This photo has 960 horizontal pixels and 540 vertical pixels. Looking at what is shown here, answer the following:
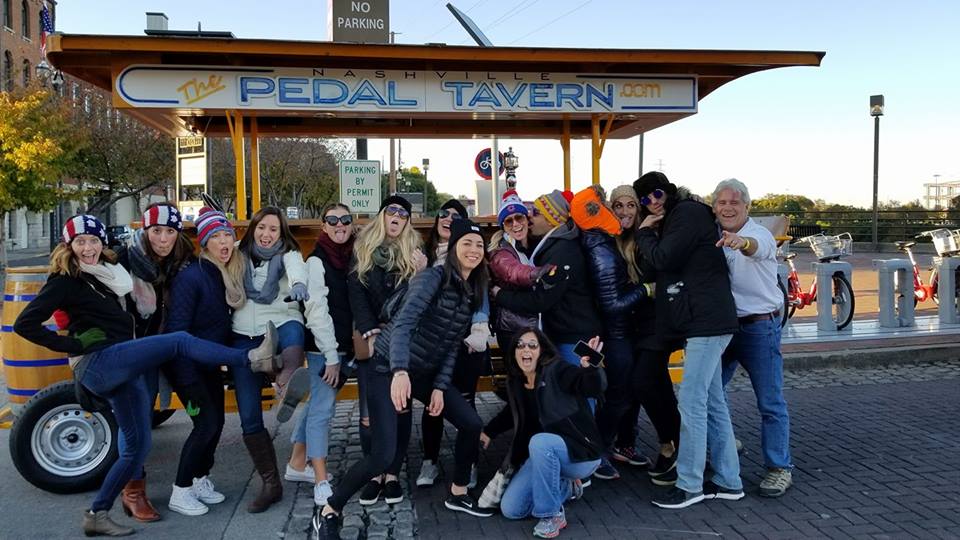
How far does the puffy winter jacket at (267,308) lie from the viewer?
463cm

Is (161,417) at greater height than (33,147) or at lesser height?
lesser

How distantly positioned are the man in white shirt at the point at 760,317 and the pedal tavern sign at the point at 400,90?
A: 224cm

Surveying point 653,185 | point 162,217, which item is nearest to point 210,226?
point 162,217

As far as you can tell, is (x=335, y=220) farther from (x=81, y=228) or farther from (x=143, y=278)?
(x=81, y=228)

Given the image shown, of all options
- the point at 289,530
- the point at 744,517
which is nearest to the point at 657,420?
the point at 744,517

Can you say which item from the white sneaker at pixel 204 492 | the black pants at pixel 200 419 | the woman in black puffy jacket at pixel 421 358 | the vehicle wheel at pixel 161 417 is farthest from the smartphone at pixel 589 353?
the vehicle wheel at pixel 161 417

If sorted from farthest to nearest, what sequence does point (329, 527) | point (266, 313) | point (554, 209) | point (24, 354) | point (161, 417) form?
point (161, 417) → point (24, 354) → point (554, 209) → point (266, 313) → point (329, 527)

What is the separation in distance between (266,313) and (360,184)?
781cm

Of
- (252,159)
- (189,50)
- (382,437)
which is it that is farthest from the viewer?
(252,159)

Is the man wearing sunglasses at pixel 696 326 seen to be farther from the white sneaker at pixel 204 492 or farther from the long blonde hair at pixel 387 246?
the white sneaker at pixel 204 492

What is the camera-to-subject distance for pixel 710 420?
15.4 feet

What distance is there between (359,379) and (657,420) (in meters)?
1.94

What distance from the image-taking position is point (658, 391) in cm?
494

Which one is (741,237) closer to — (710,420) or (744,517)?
(710,420)
